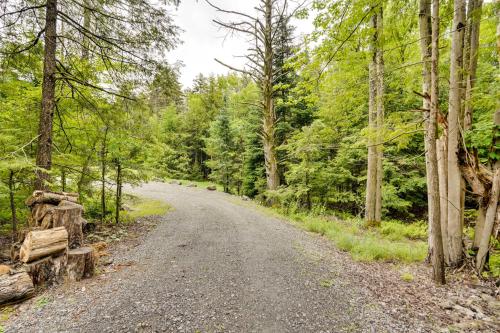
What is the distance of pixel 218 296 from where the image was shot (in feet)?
10.7

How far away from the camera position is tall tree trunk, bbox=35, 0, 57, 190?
4695mm

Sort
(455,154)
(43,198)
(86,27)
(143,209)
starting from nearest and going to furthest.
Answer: (43,198), (455,154), (86,27), (143,209)

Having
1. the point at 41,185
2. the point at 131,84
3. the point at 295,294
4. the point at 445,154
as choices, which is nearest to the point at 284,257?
the point at 295,294

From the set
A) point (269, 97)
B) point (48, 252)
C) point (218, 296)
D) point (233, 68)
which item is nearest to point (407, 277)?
point (218, 296)

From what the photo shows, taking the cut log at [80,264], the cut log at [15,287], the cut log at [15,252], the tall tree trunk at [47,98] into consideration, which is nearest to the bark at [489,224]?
the cut log at [80,264]

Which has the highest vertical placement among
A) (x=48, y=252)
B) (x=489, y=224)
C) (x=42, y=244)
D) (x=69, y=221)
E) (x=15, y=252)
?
(x=489, y=224)

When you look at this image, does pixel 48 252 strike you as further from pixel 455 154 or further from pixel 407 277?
pixel 455 154

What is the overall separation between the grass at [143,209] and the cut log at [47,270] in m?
3.82

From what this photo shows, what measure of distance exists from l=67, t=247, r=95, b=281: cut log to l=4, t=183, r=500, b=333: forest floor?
0.19 meters

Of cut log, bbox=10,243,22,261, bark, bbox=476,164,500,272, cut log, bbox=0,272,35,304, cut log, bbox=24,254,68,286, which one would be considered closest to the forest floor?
cut log, bbox=0,272,35,304

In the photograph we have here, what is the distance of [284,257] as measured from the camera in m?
4.74

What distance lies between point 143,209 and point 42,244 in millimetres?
6770

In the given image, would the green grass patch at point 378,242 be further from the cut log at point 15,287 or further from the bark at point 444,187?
the cut log at point 15,287

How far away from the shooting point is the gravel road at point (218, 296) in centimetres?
269
